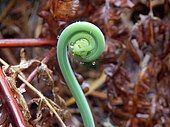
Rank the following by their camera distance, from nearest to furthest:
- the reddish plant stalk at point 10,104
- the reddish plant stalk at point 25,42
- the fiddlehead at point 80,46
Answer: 1. the fiddlehead at point 80,46
2. the reddish plant stalk at point 10,104
3. the reddish plant stalk at point 25,42

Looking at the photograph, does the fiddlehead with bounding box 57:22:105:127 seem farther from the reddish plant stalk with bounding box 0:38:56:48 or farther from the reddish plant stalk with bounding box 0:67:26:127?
the reddish plant stalk with bounding box 0:38:56:48

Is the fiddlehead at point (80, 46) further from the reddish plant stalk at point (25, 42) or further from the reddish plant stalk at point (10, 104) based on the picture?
the reddish plant stalk at point (25, 42)

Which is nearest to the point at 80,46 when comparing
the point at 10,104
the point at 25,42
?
the point at 10,104

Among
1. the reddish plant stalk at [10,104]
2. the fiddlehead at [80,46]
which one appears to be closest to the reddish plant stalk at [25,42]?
the reddish plant stalk at [10,104]

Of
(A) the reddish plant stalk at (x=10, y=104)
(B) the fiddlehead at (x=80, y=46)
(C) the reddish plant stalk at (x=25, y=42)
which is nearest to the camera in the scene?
(B) the fiddlehead at (x=80, y=46)

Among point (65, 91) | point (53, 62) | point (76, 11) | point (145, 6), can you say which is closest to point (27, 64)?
point (53, 62)

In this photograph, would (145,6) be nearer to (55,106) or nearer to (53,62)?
(53,62)

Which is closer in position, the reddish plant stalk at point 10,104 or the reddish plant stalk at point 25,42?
the reddish plant stalk at point 10,104

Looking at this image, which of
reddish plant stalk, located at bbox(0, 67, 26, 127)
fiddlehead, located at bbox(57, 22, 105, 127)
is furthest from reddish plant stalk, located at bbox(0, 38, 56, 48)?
fiddlehead, located at bbox(57, 22, 105, 127)
